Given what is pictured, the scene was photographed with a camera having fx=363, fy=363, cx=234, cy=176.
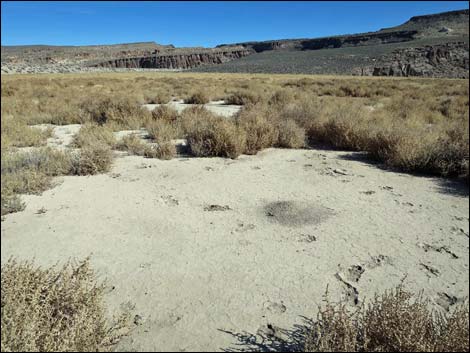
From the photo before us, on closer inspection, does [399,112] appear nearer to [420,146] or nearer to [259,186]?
[420,146]

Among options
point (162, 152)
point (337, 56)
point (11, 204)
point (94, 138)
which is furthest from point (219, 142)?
point (337, 56)

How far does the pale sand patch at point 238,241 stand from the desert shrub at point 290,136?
1.75m

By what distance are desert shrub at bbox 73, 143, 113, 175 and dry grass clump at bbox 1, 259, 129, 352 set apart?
3.55 meters

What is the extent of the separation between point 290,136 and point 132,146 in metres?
3.44

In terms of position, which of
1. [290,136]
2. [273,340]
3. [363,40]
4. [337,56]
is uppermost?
[363,40]

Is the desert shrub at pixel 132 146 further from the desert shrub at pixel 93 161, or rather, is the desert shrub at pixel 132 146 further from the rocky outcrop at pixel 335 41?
the rocky outcrop at pixel 335 41

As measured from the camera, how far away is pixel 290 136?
8133 millimetres

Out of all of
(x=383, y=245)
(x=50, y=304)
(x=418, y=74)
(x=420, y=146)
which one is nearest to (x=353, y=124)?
(x=420, y=146)

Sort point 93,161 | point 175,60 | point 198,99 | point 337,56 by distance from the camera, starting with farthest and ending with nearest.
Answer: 1. point 175,60
2. point 337,56
3. point 198,99
4. point 93,161

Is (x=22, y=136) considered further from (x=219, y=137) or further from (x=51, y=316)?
(x=51, y=316)

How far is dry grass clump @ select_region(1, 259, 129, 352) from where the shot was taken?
204 centimetres

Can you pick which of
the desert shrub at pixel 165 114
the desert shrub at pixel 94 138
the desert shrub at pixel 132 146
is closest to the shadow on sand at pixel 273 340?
the desert shrub at pixel 132 146

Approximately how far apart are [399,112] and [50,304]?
12.9 meters

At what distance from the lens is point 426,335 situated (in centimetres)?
224
